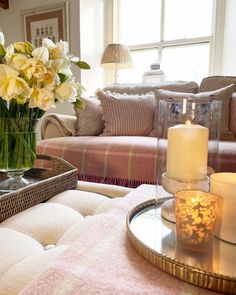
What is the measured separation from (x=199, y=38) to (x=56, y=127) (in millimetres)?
1727

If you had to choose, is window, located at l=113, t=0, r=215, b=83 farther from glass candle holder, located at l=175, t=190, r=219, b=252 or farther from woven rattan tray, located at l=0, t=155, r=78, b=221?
glass candle holder, located at l=175, t=190, r=219, b=252

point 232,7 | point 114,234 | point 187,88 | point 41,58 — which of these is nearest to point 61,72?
point 41,58

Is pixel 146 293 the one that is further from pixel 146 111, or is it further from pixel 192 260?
pixel 146 111

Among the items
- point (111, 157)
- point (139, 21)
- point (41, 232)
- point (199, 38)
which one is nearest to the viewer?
point (41, 232)

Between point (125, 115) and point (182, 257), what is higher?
point (125, 115)

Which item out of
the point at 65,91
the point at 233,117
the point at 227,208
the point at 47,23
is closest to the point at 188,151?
the point at 227,208

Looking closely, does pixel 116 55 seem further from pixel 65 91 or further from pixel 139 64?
pixel 65 91

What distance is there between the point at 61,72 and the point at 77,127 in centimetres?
121

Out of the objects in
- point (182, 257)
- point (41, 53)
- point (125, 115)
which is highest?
point (41, 53)

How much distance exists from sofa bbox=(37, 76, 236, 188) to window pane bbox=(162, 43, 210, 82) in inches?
29.3

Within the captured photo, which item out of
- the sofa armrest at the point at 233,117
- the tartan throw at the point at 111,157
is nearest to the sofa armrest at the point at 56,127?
the tartan throw at the point at 111,157

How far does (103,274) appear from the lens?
0.38 metres

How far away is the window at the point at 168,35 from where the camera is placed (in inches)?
106

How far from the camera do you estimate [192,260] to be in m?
0.40
